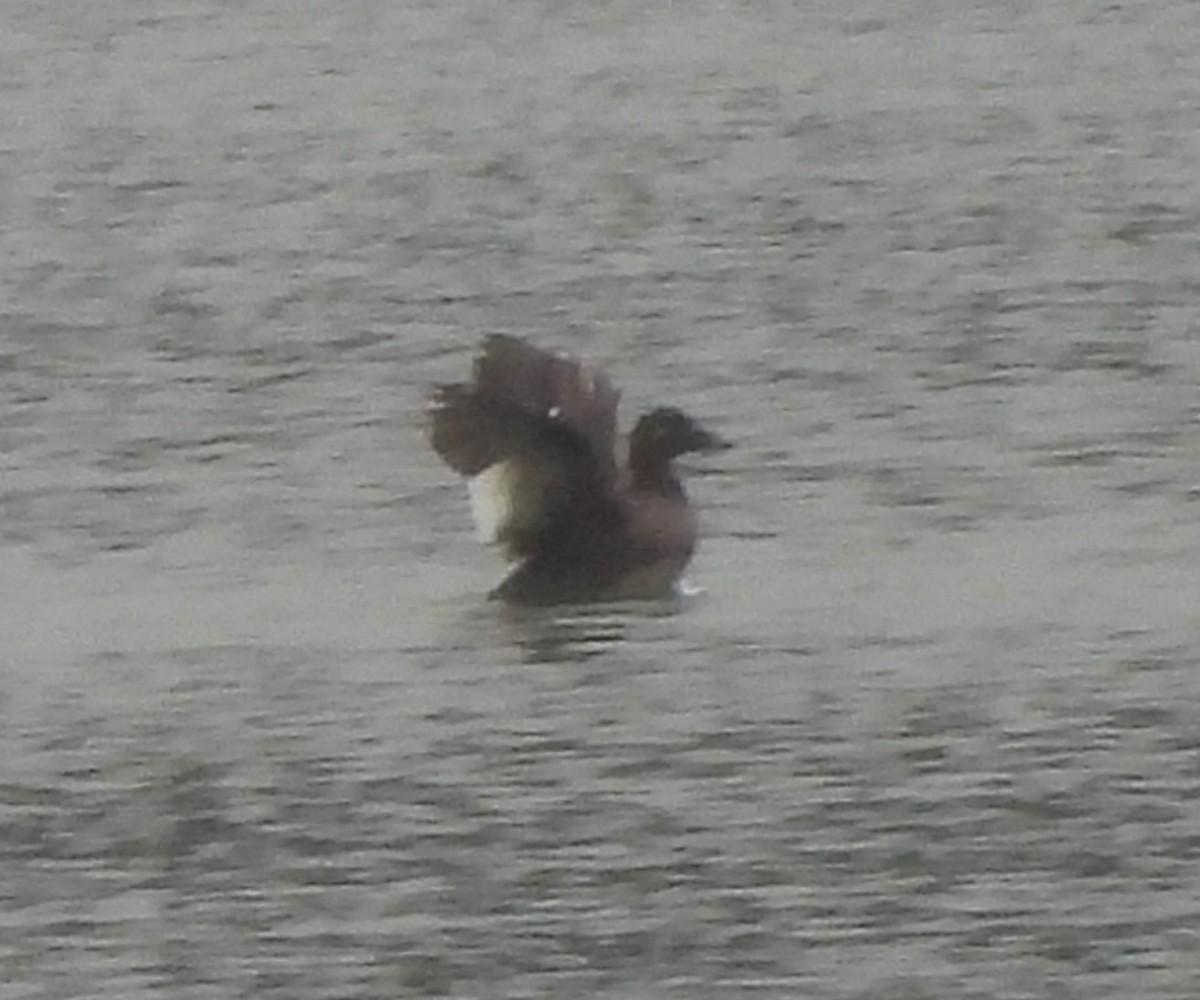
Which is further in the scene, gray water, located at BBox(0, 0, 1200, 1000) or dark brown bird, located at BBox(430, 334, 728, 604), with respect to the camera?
dark brown bird, located at BBox(430, 334, 728, 604)

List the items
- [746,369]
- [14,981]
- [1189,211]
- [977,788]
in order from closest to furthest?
[14,981] → [977,788] → [746,369] → [1189,211]

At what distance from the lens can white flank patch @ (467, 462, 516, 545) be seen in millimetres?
5281

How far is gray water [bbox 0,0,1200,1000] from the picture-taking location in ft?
13.2

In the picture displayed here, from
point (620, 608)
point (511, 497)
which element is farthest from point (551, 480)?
point (620, 608)

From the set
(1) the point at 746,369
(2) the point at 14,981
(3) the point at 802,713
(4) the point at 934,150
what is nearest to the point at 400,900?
(2) the point at 14,981

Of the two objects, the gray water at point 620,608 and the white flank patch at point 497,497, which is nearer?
the gray water at point 620,608

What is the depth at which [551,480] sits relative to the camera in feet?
17.4

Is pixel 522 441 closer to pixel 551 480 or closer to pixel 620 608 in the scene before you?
pixel 551 480

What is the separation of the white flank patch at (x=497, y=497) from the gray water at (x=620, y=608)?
58 millimetres

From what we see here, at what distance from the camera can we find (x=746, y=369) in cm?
622

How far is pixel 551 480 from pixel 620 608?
0.24 metres

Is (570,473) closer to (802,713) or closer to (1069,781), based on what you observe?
(802,713)

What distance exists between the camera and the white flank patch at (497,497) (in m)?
5.28

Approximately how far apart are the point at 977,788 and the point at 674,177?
141 inches
